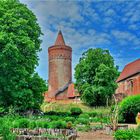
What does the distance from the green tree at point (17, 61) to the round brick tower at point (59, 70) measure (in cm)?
4523

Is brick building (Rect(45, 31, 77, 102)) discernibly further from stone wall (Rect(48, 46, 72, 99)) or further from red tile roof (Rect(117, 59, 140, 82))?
red tile roof (Rect(117, 59, 140, 82))

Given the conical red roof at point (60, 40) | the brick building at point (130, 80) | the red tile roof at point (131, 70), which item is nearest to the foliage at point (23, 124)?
the brick building at point (130, 80)

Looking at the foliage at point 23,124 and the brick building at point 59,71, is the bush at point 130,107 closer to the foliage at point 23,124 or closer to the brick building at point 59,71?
the foliage at point 23,124

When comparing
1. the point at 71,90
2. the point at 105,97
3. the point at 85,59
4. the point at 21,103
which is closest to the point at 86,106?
the point at 105,97

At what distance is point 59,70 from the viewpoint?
7819 centimetres

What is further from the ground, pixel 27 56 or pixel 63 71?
pixel 63 71

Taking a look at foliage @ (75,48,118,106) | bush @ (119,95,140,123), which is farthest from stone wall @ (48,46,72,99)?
bush @ (119,95,140,123)

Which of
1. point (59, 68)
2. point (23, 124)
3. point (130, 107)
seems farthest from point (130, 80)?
point (23, 124)

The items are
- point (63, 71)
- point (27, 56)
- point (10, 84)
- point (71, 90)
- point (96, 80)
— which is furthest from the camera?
point (63, 71)

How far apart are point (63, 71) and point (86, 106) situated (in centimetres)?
2678

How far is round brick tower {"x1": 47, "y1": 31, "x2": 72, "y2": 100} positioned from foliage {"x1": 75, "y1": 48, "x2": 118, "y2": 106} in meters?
22.7

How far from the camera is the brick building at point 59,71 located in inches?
3024

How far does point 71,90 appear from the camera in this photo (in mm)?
72625

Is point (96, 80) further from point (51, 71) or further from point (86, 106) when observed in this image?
point (51, 71)
